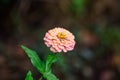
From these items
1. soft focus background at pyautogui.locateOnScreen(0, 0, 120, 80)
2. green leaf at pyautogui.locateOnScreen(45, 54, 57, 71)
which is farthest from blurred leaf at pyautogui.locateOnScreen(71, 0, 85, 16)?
green leaf at pyautogui.locateOnScreen(45, 54, 57, 71)

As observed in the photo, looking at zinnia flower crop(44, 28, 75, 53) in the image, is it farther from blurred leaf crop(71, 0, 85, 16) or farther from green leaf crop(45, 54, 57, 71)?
blurred leaf crop(71, 0, 85, 16)

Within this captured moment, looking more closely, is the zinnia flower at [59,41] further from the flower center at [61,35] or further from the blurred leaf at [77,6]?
the blurred leaf at [77,6]

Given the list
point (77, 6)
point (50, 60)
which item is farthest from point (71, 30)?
point (50, 60)

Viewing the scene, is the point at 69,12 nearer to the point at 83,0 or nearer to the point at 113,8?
the point at 83,0

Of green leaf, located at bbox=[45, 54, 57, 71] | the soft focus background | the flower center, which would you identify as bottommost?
green leaf, located at bbox=[45, 54, 57, 71]

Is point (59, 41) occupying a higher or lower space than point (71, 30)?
lower

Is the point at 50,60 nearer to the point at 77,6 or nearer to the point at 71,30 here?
the point at 71,30

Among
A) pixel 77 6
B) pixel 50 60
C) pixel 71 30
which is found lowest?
pixel 50 60

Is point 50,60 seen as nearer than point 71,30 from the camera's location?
Yes
